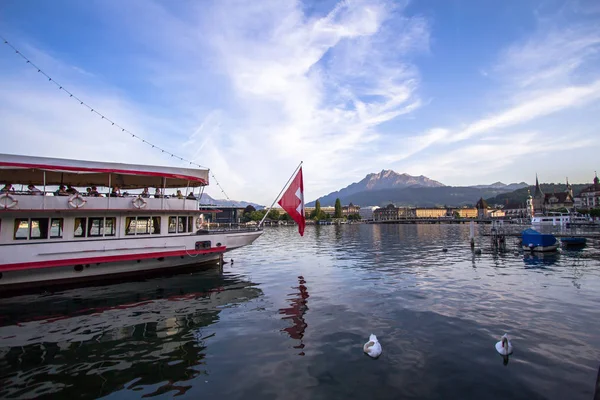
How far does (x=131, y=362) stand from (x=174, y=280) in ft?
44.5

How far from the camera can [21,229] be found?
19.4 m

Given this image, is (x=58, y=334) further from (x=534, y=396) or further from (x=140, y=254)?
(x=534, y=396)

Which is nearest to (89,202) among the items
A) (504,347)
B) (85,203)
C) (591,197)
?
(85,203)

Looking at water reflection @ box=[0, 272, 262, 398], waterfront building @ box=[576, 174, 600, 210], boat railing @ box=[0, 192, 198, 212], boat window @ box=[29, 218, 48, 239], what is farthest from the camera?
waterfront building @ box=[576, 174, 600, 210]

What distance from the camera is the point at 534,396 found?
25.6 ft

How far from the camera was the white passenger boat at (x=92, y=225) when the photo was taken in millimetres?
18953

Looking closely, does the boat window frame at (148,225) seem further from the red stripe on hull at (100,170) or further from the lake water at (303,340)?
the lake water at (303,340)

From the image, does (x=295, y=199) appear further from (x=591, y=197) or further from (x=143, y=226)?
(x=591, y=197)

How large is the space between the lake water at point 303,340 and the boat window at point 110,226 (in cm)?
375

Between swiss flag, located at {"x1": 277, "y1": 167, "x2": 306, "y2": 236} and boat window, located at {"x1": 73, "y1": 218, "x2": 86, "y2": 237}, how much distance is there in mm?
13318

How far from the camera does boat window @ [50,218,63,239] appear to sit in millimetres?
20156

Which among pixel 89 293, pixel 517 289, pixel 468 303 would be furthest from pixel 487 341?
pixel 89 293

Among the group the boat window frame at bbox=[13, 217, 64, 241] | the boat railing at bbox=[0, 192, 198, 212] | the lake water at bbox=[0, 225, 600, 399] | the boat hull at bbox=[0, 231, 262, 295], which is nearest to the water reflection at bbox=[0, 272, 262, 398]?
the lake water at bbox=[0, 225, 600, 399]

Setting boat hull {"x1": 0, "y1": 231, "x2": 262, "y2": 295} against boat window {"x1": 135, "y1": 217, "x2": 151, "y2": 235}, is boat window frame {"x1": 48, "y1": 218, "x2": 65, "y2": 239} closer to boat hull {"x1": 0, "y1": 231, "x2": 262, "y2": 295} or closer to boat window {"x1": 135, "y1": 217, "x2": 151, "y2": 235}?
boat hull {"x1": 0, "y1": 231, "x2": 262, "y2": 295}
